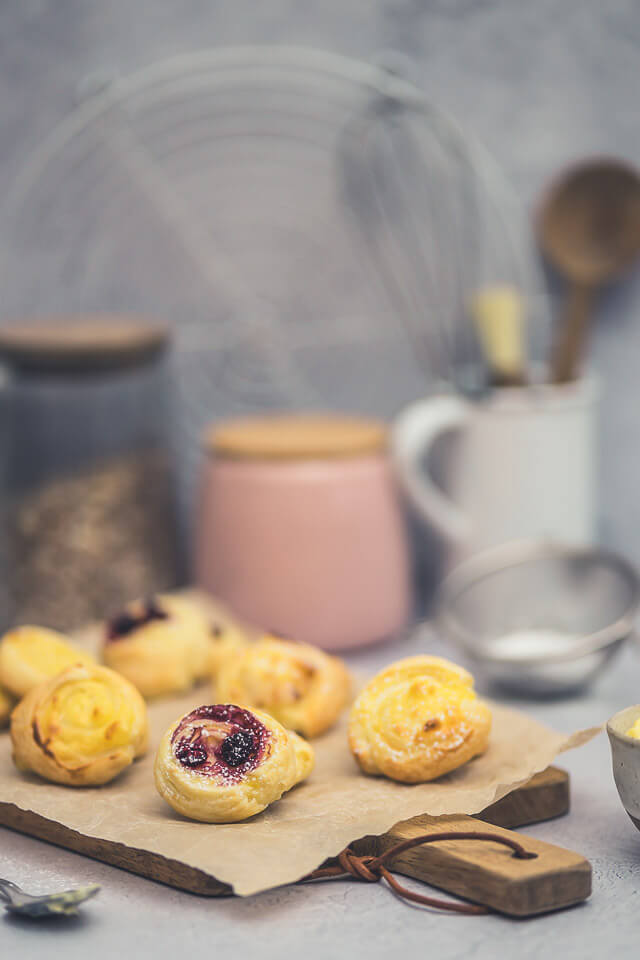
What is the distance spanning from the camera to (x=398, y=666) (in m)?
0.69

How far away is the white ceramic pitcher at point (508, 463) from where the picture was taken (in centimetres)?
100

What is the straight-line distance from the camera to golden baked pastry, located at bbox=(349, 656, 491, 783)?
2.11 feet

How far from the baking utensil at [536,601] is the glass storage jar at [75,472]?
0.27 metres

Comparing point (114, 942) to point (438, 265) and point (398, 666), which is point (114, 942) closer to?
point (398, 666)

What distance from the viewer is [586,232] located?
1.06m

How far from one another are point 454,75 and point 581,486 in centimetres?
38

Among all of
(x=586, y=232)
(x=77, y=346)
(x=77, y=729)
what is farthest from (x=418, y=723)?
(x=586, y=232)

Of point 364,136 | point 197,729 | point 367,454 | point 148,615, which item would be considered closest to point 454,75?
point 364,136

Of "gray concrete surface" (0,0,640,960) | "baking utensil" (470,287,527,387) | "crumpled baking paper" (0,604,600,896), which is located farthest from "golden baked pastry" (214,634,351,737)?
"baking utensil" (470,287,527,387)

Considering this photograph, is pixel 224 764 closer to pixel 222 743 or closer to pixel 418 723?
pixel 222 743

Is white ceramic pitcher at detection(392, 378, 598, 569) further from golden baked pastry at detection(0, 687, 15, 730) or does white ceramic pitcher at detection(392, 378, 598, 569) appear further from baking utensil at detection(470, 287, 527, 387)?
golden baked pastry at detection(0, 687, 15, 730)

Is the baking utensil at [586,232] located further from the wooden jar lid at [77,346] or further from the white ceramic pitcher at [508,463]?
the wooden jar lid at [77,346]

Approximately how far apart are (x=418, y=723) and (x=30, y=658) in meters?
0.25

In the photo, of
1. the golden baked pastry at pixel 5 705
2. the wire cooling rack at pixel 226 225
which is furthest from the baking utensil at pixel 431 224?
the golden baked pastry at pixel 5 705
